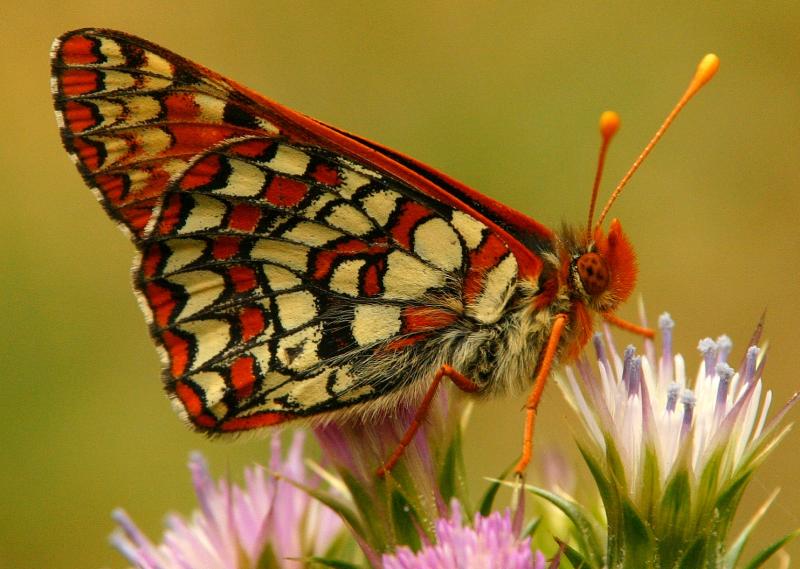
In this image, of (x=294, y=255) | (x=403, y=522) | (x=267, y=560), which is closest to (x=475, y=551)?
(x=403, y=522)

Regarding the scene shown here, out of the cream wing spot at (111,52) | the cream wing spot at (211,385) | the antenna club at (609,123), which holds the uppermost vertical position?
the cream wing spot at (111,52)

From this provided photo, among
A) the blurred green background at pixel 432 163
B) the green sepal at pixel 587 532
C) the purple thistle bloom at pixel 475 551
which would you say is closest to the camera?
the purple thistle bloom at pixel 475 551

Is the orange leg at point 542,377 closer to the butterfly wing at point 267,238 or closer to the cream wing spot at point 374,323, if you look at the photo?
the butterfly wing at point 267,238

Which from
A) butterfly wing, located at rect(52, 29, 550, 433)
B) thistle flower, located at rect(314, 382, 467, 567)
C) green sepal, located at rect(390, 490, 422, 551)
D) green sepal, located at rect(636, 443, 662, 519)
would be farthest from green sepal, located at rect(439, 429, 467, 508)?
green sepal, located at rect(636, 443, 662, 519)

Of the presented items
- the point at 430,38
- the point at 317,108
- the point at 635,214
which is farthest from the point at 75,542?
the point at 430,38

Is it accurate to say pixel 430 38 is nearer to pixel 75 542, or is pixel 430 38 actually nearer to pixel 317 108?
pixel 317 108

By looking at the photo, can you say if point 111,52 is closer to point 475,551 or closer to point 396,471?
point 396,471

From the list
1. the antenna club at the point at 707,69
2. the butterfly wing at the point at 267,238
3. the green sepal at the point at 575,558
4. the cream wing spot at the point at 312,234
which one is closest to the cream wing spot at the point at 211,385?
the butterfly wing at the point at 267,238

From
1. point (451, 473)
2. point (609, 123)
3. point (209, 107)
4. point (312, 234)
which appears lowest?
point (451, 473)
